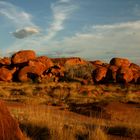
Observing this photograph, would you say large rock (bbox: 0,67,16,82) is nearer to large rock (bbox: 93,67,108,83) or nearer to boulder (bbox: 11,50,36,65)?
boulder (bbox: 11,50,36,65)

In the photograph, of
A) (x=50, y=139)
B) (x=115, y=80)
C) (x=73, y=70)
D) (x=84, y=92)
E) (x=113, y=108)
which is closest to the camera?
(x=50, y=139)

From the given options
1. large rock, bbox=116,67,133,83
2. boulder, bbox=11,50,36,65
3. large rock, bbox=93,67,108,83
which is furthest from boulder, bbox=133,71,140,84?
boulder, bbox=11,50,36,65

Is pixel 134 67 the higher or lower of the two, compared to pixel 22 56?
lower

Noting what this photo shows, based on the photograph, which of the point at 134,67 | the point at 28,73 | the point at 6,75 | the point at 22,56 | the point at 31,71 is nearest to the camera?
the point at 6,75

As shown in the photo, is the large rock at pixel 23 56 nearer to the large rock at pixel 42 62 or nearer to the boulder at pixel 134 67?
the large rock at pixel 42 62

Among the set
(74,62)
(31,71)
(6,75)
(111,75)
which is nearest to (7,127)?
(111,75)

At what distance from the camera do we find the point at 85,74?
6150 centimetres

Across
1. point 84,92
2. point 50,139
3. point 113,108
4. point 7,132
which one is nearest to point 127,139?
point 50,139

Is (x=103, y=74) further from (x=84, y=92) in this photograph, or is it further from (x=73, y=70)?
(x=84, y=92)

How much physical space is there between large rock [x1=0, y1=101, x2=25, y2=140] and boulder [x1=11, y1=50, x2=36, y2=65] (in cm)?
5703

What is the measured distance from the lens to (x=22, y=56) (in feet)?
217

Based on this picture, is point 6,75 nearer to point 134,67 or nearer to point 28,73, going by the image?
point 28,73

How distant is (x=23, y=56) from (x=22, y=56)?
0.56 feet

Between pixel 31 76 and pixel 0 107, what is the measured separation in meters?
52.5
